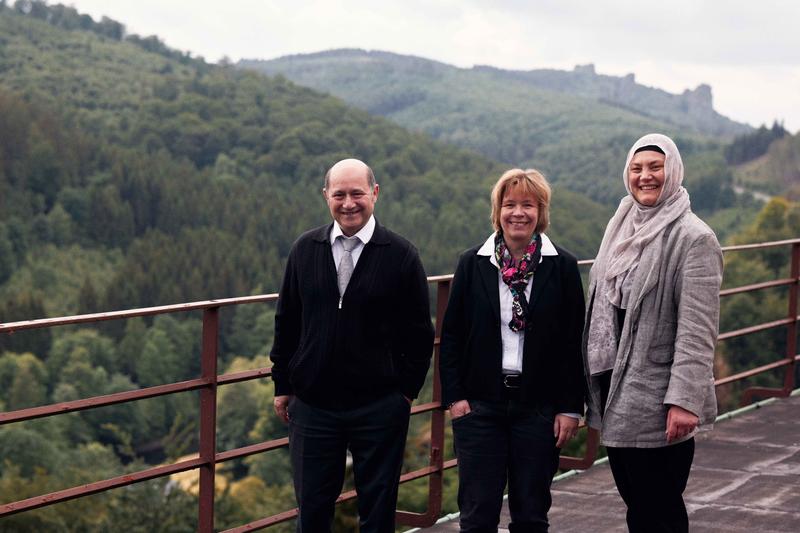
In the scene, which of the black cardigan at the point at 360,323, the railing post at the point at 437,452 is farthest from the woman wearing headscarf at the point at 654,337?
the railing post at the point at 437,452

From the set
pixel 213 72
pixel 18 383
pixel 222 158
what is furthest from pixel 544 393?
pixel 213 72

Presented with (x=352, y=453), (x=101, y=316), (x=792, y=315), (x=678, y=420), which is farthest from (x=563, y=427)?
(x=792, y=315)

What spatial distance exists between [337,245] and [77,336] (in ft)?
248

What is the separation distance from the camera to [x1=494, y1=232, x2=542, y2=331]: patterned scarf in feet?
8.80

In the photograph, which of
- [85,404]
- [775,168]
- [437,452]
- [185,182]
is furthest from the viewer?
[775,168]

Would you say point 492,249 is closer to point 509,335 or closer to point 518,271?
Result: point 518,271

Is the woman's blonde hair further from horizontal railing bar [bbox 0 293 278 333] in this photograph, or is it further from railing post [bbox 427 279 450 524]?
railing post [bbox 427 279 450 524]

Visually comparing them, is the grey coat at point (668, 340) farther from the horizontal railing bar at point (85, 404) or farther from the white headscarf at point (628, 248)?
the horizontal railing bar at point (85, 404)

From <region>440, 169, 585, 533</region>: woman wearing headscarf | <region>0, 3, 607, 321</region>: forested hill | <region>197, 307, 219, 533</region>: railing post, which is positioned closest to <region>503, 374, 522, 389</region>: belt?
<region>440, 169, 585, 533</region>: woman wearing headscarf

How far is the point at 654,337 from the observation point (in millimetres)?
2627

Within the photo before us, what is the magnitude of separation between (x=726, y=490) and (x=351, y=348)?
2295mm

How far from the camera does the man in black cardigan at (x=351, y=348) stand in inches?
104

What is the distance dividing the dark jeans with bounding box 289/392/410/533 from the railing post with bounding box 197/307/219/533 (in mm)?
532

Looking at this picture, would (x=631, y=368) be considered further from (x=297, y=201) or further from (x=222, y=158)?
(x=222, y=158)
